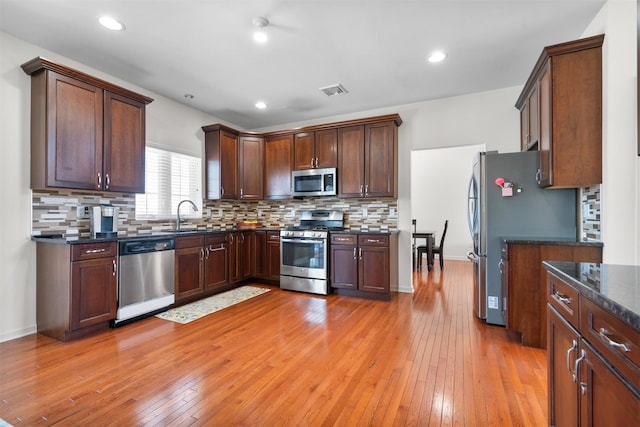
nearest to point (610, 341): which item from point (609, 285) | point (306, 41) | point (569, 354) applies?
point (609, 285)

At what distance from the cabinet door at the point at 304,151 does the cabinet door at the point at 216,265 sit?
5.51ft

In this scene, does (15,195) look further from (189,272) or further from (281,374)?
(281,374)

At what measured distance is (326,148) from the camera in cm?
455

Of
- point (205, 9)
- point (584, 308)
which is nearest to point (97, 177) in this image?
point (205, 9)

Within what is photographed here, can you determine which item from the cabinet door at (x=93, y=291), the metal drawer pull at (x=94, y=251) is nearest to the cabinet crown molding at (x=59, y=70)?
the metal drawer pull at (x=94, y=251)

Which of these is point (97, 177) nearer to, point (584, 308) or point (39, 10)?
point (39, 10)

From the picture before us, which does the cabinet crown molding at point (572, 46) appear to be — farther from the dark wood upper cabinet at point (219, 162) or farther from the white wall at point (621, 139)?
the dark wood upper cabinet at point (219, 162)

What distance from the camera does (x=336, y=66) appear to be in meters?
3.29

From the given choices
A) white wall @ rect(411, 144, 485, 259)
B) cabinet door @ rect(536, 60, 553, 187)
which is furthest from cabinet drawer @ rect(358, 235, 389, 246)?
white wall @ rect(411, 144, 485, 259)

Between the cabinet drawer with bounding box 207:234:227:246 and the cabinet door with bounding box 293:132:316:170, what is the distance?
156cm

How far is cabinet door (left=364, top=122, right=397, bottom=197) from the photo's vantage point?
4150 millimetres

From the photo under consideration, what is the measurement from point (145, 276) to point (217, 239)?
3.73ft

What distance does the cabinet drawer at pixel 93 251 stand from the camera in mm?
2646

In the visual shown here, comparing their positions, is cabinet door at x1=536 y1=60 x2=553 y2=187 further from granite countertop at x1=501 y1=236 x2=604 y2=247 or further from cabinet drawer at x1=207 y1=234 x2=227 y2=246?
cabinet drawer at x1=207 y1=234 x2=227 y2=246
